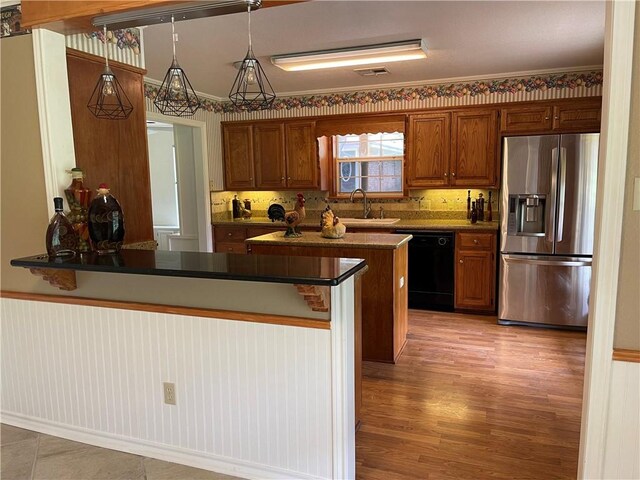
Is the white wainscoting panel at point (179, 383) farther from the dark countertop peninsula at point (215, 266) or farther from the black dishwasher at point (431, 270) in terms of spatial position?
the black dishwasher at point (431, 270)

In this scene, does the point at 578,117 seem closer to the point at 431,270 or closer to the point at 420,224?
the point at 420,224

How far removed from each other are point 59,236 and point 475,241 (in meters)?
3.75

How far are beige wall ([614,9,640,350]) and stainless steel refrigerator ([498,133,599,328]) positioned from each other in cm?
274

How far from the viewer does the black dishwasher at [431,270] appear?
4730 millimetres

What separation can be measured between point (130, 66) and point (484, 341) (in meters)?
3.43

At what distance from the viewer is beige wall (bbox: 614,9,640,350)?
4.87 ft

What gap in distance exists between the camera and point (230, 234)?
5.66 meters

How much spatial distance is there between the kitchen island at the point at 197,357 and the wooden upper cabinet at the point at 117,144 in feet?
1.78

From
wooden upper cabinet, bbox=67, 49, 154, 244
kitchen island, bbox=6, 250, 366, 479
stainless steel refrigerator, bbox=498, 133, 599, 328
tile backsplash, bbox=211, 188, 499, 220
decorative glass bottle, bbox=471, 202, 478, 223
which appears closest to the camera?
kitchen island, bbox=6, 250, 366, 479

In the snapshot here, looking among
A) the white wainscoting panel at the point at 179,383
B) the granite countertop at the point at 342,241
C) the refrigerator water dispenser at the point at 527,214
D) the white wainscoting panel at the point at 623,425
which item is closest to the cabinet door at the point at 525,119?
the refrigerator water dispenser at the point at 527,214

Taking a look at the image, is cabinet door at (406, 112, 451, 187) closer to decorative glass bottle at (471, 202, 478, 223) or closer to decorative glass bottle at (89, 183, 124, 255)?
decorative glass bottle at (471, 202, 478, 223)

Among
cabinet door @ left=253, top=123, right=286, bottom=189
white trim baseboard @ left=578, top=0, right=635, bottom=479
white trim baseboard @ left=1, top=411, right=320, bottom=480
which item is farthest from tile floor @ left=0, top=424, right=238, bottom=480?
cabinet door @ left=253, top=123, right=286, bottom=189

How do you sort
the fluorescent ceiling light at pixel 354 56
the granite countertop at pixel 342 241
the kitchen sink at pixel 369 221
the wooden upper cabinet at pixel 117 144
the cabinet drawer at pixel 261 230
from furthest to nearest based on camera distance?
the cabinet drawer at pixel 261 230 → the kitchen sink at pixel 369 221 → the fluorescent ceiling light at pixel 354 56 → the granite countertop at pixel 342 241 → the wooden upper cabinet at pixel 117 144

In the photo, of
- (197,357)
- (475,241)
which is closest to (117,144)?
(197,357)
